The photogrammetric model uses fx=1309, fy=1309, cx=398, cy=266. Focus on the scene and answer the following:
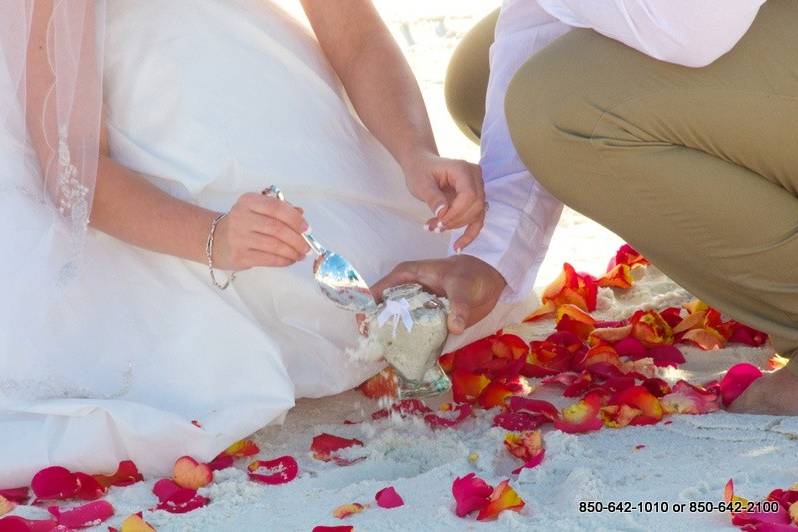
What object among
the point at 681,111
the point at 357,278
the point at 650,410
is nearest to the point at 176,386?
the point at 357,278

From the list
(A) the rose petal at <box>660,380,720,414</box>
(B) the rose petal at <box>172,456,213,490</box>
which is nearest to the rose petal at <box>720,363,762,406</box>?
(A) the rose petal at <box>660,380,720,414</box>

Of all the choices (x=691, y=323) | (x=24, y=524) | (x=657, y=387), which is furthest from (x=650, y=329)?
(x=24, y=524)

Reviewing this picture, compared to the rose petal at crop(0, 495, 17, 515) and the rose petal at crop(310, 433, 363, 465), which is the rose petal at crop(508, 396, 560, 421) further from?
the rose petal at crop(0, 495, 17, 515)

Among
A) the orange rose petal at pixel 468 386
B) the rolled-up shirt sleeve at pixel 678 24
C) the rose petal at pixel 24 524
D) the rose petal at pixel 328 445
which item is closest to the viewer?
the rose petal at pixel 24 524

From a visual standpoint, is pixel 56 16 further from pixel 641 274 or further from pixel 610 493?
pixel 641 274

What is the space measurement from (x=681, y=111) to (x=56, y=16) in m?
1.08

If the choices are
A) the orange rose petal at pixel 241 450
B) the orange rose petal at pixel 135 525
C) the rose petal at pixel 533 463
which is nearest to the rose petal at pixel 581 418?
the rose petal at pixel 533 463

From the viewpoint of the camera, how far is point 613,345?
8.72ft

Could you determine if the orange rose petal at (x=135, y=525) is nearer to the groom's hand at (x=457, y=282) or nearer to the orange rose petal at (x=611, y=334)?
the groom's hand at (x=457, y=282)

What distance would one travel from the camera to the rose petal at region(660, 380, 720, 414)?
2348 millimetres

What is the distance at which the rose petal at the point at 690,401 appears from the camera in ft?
7.70

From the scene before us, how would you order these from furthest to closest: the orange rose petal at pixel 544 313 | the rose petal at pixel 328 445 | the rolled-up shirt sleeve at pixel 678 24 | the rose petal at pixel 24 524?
the orange rose petal at pixel 544 313, the rose petal at pixel 328 445, the rolled-up shirt sleeve at pixel 678 24, the rose petal at pixel 24 524

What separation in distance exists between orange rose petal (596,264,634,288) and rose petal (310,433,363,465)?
1.01 metres

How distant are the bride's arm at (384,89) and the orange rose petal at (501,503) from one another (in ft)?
1.80
